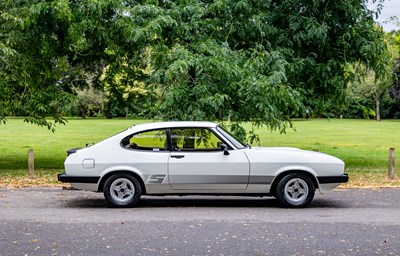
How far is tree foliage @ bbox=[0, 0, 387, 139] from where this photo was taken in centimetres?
1577

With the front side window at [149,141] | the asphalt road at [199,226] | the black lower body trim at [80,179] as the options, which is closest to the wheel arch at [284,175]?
the asphalt road at [199,226]

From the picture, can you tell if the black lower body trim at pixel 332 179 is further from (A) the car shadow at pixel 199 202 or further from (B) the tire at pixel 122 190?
(B) the tire at pixel 122 190

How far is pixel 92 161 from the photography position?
10828mm

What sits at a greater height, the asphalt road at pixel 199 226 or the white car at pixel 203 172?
the white car at pixel 203 172

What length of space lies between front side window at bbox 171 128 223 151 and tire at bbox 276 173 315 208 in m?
1.23

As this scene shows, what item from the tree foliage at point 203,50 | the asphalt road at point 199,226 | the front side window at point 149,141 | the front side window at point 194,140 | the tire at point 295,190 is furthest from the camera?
the tree foliage at point 203,50

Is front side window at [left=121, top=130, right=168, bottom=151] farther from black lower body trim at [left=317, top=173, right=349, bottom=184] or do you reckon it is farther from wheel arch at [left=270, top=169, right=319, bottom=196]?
black lower body trim at [left=317, top=173, right=349, bottom=184]

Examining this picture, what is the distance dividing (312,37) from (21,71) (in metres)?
7.93

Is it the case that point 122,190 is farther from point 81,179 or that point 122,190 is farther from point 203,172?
point 203,172

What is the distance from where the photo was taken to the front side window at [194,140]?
11.0 metres

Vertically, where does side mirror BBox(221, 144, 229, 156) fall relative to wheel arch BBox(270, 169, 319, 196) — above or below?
above

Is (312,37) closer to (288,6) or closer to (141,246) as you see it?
(288,6)

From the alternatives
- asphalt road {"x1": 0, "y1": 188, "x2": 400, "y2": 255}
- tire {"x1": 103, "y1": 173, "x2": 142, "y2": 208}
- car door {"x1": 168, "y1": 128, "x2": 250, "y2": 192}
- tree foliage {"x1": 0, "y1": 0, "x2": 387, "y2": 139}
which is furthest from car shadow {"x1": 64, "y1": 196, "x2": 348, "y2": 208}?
tree foliage {"x1": 0, "y1": 0, "x2": 387, "y2": 139}

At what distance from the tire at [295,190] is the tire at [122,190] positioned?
232 centimetres
